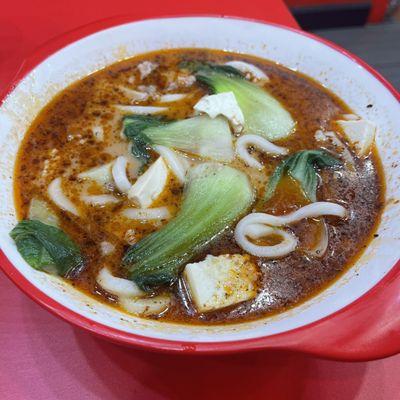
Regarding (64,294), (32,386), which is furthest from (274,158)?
(32,386)

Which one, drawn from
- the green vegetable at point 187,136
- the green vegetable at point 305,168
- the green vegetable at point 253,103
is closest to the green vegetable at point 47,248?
the green vegetable at point 187,136

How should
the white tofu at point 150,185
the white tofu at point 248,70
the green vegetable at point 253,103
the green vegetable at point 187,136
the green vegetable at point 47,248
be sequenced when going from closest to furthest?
the green vegetable at point 47,248, the white tofu at point 150,185, the green vegetable at point 187,136, the green vegetable at point 253,103, the white tofu at point 248,70

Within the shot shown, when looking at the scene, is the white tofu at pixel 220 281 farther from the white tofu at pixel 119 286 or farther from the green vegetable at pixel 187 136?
the green vegetable at pixel 187 136

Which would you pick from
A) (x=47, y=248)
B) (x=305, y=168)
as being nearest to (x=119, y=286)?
(x=47, y=248)

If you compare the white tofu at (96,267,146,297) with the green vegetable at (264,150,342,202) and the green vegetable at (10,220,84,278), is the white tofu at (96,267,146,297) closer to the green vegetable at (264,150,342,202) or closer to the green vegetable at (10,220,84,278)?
the green vegetable at (10,220,84,278)

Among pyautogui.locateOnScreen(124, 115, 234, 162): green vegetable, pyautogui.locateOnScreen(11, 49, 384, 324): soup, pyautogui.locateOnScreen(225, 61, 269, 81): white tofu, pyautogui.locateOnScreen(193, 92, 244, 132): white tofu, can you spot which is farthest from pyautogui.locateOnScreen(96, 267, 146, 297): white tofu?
pyautogui.locateOnScreen(225, 61, 269, 81): white tofu
